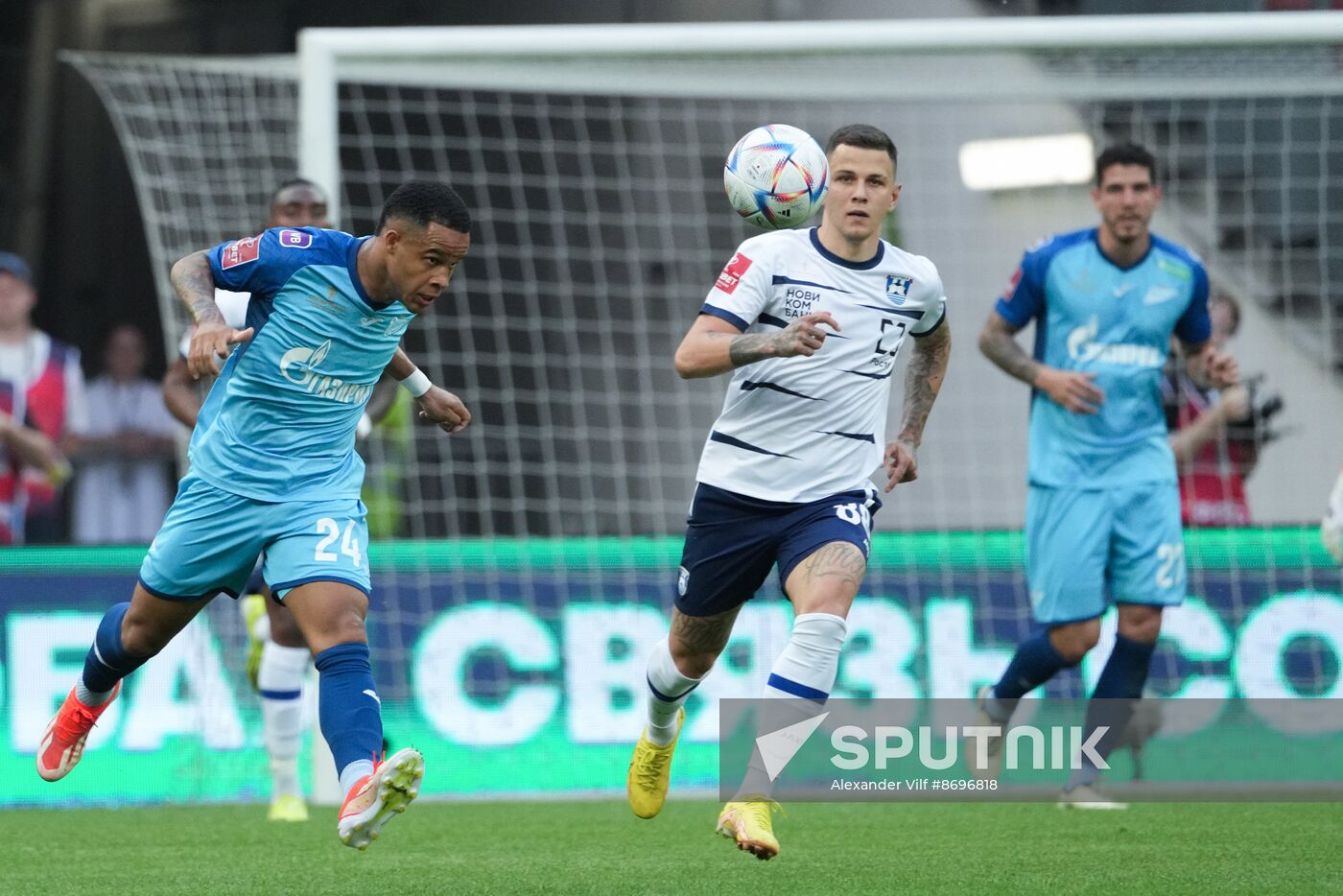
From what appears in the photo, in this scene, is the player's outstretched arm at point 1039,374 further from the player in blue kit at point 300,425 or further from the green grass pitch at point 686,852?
the player in blue kit at point 300,425

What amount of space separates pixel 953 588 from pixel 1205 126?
4254mm

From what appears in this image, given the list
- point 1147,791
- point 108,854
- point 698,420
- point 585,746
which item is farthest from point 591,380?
point 108,854

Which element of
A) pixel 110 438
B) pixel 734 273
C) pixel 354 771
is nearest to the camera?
pixel 354 771

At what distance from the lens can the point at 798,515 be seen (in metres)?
6.37

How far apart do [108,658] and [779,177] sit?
266 cm

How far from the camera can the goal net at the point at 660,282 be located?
9688 millimetres

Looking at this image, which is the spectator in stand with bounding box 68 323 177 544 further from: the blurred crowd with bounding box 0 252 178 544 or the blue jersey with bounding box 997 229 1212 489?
the blue jersey with bounding box 997 229 1212 489

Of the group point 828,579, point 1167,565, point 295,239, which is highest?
point 295,239

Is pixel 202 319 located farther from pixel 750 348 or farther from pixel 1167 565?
pixel 1167 565

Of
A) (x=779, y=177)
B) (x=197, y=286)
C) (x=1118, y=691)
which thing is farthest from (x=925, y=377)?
(x=197, y=286)

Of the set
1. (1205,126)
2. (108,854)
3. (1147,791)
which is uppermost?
(1205,126)

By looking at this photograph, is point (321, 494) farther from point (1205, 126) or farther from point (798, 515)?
point (1205, 126)

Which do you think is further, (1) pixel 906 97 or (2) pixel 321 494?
(1) pixel 906 97

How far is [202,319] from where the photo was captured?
5.41m
